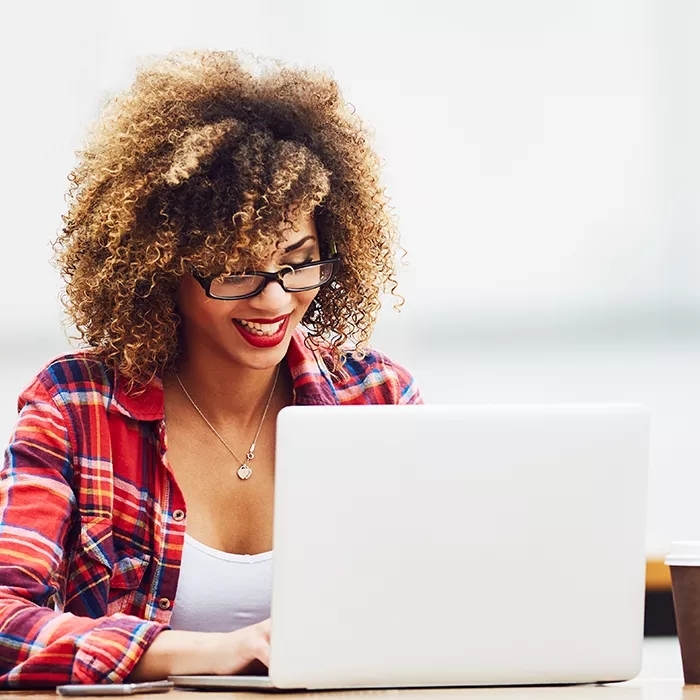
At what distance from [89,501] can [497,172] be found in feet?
5.16

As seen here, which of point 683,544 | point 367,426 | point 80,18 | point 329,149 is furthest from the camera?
point 80,18

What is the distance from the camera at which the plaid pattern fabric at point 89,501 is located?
4.56 ft

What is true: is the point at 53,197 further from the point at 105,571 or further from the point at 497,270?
the point at 105,571

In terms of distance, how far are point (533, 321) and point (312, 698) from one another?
73.0 inches

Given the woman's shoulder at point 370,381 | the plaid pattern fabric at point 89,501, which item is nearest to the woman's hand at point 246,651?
the plaid pattern fabric at point 89,501

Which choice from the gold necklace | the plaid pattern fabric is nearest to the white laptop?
the plaid pattern fabric

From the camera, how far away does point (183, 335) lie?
65.6 inches

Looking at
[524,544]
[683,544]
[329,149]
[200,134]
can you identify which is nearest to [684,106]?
[329,149]

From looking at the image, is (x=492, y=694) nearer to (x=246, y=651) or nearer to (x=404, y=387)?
(x=246, y=651)

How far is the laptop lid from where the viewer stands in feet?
3.33

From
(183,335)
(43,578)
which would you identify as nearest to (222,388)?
(183,335)

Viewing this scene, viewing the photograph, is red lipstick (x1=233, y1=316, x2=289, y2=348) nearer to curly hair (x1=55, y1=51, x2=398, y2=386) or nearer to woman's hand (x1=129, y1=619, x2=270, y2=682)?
curly hair (x1=55, y1=51, x2=398, y2=386)

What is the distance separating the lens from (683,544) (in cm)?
120

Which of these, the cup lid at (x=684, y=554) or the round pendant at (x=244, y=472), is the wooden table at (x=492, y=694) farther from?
the round pendant at (x=244, y=472)
